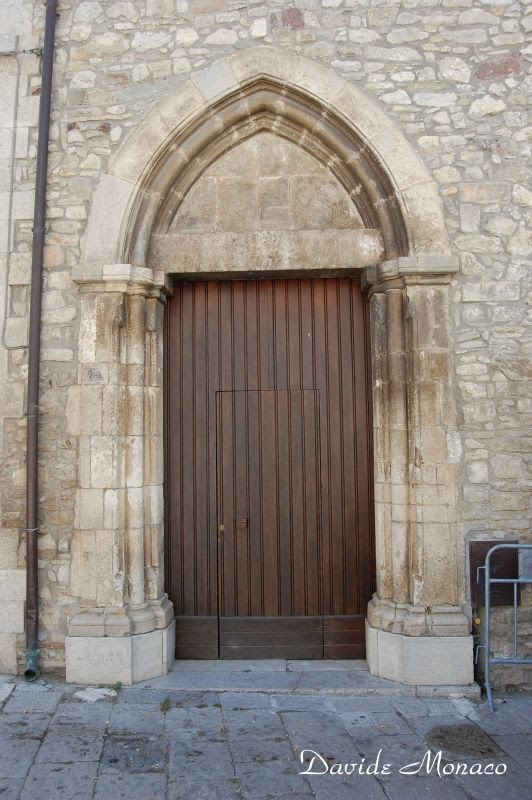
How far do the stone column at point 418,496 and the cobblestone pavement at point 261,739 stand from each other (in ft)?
0.74

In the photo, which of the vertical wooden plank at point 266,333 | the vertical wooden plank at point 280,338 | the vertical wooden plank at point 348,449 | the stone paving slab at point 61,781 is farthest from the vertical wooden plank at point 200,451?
the stone paving slab at point 61,781

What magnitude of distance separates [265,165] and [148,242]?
109 centimetres

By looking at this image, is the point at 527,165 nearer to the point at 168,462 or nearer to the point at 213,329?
the point at 213,329

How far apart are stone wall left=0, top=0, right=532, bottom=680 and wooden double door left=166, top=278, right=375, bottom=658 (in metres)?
0.77

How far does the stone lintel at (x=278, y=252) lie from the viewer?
4.23 m

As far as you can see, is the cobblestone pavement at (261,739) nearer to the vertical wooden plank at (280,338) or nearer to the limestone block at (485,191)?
the vertical wooden plank at (280,338)

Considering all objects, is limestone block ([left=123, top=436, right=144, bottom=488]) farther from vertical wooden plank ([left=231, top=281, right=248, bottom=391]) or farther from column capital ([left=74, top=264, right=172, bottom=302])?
column capital ([left=74, top=264, right=172, bottom=302])

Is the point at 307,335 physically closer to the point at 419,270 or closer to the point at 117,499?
the point at 419,270

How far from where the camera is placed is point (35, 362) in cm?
402

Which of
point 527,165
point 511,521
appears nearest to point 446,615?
point 511,521

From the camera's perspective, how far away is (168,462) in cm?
442

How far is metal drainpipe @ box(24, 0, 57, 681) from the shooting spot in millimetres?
3945

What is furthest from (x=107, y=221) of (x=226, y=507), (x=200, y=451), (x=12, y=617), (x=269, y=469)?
(x=12, y=617)

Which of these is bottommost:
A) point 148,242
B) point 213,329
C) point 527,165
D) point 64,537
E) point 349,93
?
point 64,537
